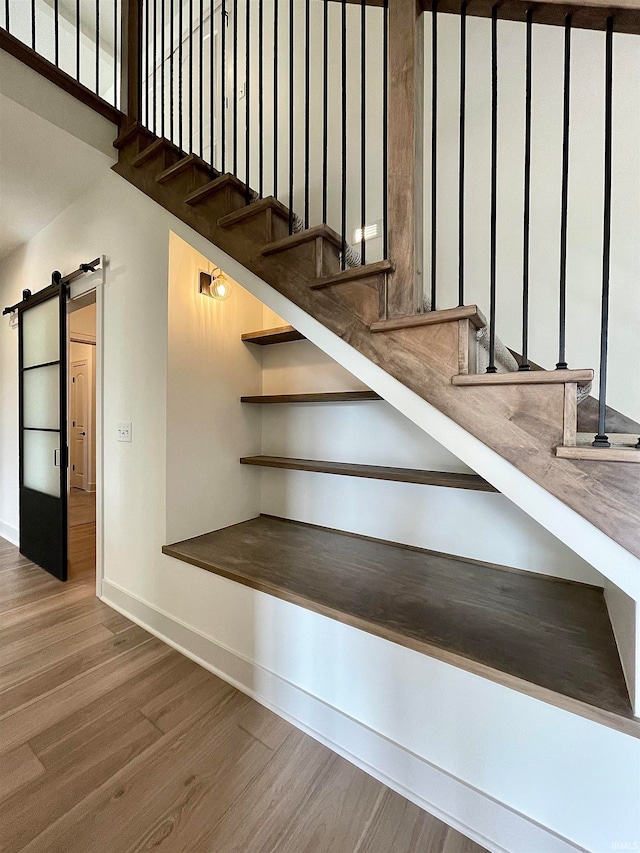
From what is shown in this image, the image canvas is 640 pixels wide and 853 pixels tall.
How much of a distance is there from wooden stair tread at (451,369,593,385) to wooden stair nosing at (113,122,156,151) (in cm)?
210

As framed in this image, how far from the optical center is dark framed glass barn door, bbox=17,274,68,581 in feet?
8.58

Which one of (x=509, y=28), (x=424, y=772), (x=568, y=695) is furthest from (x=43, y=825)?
(x=509, y=28)

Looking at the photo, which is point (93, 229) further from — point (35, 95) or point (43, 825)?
point (43, 825)

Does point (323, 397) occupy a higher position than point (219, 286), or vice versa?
point (219, 286)

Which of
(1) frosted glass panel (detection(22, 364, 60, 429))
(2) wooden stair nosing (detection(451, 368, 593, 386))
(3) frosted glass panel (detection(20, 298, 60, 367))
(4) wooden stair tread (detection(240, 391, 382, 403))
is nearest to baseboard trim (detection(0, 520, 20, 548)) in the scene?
(1) frosted glass panel (detection(22, 364, 60, 429))

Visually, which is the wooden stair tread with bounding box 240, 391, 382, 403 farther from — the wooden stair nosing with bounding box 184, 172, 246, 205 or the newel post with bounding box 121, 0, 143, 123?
the newel post with bounding box 121, 0, 143, 123

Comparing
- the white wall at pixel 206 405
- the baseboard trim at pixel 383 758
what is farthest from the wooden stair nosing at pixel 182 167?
the baseboard trim at pixel 383 758

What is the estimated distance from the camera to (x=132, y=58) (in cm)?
203

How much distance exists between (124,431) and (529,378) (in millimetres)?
2099

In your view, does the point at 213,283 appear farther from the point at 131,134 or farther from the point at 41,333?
the point at 41,333

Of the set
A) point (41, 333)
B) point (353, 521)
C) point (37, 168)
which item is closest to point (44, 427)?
Result: point (41, 333)

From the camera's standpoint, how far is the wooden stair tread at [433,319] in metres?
1.01

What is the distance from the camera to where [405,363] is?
1.13 metres

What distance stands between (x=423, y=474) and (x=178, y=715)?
1451mm
